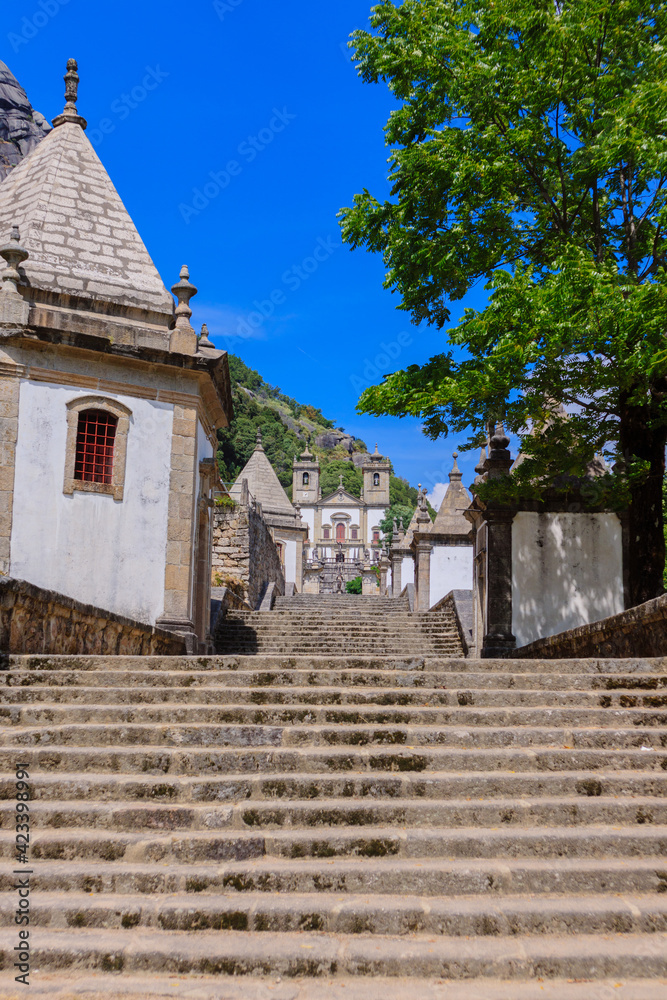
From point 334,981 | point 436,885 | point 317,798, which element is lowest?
point 334,981

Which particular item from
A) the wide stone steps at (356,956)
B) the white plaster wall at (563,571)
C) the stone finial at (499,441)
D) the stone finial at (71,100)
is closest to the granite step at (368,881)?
the wide stone steps at (356,956)

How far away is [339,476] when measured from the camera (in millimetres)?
135375

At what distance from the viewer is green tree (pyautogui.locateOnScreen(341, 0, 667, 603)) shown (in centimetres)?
833

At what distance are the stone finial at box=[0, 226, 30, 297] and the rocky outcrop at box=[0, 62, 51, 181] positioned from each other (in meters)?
52.1

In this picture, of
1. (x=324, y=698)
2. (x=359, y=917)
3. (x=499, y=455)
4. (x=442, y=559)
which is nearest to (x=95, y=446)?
(x=499, y=455)

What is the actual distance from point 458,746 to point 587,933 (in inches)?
60.0

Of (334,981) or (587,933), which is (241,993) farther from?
(587,933)

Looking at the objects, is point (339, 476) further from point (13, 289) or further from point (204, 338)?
point (13, 289)

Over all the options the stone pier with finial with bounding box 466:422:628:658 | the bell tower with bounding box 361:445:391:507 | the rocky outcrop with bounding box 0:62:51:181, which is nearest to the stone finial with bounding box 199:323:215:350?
the stone pier with finial with bounding box 466:422:628:658

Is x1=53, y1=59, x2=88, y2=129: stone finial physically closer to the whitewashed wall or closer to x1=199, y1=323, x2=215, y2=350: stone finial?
x1=199, y1=323, x2=215, y2=350: stone finial

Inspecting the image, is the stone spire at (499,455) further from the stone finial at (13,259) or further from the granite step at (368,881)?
the granite step at (368,881)

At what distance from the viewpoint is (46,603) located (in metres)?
6.86

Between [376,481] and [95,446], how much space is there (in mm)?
100472

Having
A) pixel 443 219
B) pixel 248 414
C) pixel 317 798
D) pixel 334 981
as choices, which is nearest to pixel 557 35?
pixel 443 219
